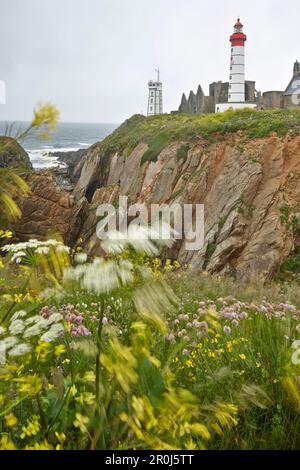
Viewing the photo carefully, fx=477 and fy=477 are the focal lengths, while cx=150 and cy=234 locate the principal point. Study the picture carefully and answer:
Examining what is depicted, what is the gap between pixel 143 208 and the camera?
29.0m

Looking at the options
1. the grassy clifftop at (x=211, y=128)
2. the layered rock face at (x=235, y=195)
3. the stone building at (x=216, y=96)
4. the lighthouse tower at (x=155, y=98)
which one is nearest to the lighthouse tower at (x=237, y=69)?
the stone building at (x=216, y=96)

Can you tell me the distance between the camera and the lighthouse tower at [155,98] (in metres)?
103

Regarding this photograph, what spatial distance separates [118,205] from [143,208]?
5445mm

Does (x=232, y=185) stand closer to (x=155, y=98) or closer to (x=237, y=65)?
Result: (x=237, y=65)

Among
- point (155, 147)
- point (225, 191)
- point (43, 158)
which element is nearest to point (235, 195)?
point (225, 191)

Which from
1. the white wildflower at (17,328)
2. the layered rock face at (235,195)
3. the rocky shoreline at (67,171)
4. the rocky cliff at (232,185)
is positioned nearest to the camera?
the white wildflower at (17,328)

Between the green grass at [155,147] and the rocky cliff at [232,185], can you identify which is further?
the green grass at [155,147]

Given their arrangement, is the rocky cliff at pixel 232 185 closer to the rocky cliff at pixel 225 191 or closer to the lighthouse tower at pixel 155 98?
the rocky cliff at pixel 225 191

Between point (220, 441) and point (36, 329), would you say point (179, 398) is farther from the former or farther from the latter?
point (220, 441)

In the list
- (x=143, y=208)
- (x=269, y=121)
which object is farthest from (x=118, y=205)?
(x=269, y=121)

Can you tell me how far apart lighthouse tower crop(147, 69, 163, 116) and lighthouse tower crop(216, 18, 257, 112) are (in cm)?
4280

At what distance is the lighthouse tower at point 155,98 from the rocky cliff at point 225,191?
6927 cm

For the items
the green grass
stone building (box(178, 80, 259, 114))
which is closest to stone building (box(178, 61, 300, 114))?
stone building (box(178, 80, 259, 114))

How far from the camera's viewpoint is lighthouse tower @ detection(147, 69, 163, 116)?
339 feet
